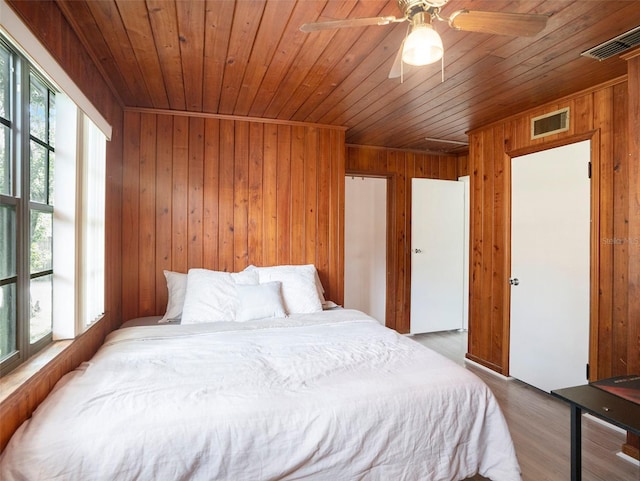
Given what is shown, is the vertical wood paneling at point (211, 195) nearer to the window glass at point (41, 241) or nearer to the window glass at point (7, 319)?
the window glass at point (41, 241)

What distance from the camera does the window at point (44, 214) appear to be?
1.30 meters

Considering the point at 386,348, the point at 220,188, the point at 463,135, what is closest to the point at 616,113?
the point at 463,135

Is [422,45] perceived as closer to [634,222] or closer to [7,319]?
[634,222]

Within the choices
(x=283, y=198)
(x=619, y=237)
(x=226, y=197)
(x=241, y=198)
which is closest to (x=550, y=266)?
(x=619, y=237)

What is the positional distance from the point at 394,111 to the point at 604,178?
156 cm

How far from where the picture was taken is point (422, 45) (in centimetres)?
127

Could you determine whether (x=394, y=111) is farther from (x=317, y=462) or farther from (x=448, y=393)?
(x=317, y=462)

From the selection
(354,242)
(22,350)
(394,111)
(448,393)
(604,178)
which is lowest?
(448,393)

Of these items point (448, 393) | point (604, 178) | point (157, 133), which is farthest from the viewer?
point (157, 133)

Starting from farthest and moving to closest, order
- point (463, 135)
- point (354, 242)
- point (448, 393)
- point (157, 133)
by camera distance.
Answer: point (354, 242), point (463, 135), point (157, 133), point (448, 393)

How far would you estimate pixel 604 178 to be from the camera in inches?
92.0

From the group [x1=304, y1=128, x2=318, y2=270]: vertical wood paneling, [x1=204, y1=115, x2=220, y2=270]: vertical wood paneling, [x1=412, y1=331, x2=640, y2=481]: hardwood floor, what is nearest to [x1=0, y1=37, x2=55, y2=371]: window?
[x1=204, y1=115, x2=220, y2=270]: vertical wood paneling

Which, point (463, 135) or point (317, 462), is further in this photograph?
point (463, 135)

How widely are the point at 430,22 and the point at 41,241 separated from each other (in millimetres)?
1941
